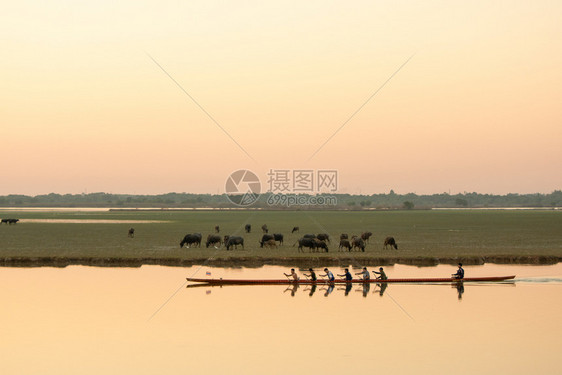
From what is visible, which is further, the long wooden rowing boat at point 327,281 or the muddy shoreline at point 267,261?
the muddy shoreline at point 267,261

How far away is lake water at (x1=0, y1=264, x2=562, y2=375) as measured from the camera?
19281 mm

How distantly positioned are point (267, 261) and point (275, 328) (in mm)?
20450

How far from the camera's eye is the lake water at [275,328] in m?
19.3

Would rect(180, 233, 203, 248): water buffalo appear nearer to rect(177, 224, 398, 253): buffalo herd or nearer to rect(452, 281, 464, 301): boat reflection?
rect(177, 224, 398, 253): buffalo herd

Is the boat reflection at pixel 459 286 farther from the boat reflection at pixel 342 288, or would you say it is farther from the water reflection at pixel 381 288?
the water reflection at pixel 381 288

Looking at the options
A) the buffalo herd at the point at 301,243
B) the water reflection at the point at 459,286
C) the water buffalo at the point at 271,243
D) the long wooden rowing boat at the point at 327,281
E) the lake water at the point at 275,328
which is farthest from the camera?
the water buffalo at the point at 271,243

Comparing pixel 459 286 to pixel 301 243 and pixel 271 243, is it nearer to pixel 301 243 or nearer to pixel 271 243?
pixel 301 243

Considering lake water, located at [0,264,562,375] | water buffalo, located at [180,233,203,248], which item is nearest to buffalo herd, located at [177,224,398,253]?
water buffalo, located at [180,233,203,248]

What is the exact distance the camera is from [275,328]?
24000mm

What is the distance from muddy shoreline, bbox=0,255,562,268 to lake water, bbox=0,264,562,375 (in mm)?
7109

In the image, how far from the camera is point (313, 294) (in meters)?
31.9

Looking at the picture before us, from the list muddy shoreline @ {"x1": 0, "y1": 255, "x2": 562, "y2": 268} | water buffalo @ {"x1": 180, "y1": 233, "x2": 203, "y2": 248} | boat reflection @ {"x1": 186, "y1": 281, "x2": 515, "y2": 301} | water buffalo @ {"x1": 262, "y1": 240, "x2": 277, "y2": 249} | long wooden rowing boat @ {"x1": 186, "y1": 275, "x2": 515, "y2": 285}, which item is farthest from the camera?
water buffalo @ {"x1": 180, "y1": 233, "x2": 203, "y2": 248}

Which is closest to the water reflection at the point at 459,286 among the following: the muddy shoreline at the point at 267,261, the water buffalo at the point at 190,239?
the muddy shoreline at the point at 267,261

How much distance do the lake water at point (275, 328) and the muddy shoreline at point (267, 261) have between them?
711 centimetres
